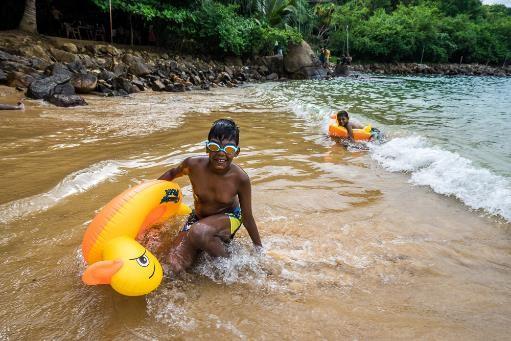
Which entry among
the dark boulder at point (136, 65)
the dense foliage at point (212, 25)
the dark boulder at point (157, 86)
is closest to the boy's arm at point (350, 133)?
the dark boulder at point (157, 86)

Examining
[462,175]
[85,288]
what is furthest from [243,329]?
[462,175]

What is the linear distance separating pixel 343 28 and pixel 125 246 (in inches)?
1398

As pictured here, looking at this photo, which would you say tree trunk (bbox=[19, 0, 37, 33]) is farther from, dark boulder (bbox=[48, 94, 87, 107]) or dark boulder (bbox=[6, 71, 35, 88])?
dark boulder (bbox=[48, 94, 87, 107])

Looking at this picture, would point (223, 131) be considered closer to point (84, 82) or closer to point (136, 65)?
point (84, 82)

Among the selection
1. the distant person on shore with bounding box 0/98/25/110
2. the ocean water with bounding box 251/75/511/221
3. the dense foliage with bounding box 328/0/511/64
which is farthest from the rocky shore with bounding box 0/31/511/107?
the dense foliage with bounding box 328/0/511/64

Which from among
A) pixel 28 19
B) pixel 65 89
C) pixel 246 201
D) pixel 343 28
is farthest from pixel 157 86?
pixel 343 28

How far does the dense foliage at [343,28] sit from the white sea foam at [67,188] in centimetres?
1252

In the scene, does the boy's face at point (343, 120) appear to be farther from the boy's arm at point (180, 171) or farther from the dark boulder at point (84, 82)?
the dark boulder at point (84, 82)

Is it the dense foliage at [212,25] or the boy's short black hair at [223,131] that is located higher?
the dense foliage at [212,25]

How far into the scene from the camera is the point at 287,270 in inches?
98.0

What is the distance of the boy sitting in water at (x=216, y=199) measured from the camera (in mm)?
2373

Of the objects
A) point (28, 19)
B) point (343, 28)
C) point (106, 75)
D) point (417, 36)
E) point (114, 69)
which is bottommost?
point (106, 75)

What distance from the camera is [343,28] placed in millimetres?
33438

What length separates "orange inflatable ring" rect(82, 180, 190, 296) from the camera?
1896 millimetres
